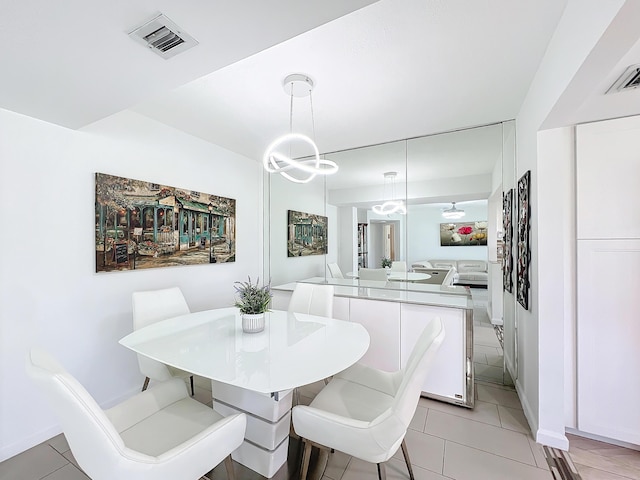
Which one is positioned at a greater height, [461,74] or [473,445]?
[461,74]

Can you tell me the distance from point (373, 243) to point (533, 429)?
2180 millimetres

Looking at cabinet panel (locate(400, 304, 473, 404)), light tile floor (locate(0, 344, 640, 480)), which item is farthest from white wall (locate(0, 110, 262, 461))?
cabinet panel (locate(400, 304, 473, 404))

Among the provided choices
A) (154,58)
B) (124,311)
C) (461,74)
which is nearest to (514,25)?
(461,74)

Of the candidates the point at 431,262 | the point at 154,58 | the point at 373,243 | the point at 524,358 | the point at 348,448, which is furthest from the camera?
the point at 373,243

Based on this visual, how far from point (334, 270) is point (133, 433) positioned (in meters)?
2.73

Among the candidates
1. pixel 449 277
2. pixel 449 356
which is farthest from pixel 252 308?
pixel 449 277

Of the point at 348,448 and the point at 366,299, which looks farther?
the point at 366,299

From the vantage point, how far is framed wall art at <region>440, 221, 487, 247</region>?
2.98 metres

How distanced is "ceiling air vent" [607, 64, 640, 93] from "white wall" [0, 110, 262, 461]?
330 centimetres

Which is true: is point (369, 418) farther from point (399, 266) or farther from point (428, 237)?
point (428, 237)

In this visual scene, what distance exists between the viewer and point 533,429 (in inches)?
75.8

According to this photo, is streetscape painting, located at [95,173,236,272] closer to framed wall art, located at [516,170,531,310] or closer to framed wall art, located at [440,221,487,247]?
framed wall art, located at [440,221,487,247]

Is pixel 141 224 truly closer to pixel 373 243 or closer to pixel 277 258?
pixel 277 258

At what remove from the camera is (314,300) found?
2594 mm
